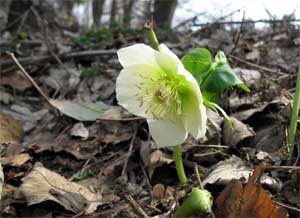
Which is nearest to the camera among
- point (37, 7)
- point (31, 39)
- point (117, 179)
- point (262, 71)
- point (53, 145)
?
point (117, 179)

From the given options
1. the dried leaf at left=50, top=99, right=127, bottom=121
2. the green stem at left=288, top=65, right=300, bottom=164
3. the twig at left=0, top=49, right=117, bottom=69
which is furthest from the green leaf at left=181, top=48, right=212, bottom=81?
the twig at left=0, top=49, right=117, bottom=69

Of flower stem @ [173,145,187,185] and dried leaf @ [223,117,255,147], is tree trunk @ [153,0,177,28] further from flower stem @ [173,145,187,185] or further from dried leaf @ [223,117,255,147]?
flower stem @ [173,145,187,185]

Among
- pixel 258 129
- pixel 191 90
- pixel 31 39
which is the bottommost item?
pixel 31 39

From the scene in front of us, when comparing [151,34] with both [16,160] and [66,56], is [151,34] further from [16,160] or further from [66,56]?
[66,56]

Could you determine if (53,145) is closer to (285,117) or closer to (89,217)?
(89,217)

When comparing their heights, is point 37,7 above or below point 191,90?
below

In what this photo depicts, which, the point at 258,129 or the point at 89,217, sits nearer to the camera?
the point at 89,217

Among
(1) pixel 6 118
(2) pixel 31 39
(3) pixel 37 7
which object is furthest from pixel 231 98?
(3) pixel 37 7

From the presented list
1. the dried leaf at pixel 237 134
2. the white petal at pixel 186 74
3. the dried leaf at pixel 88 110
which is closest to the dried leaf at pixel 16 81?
the dried leaf at pixel 88 110
